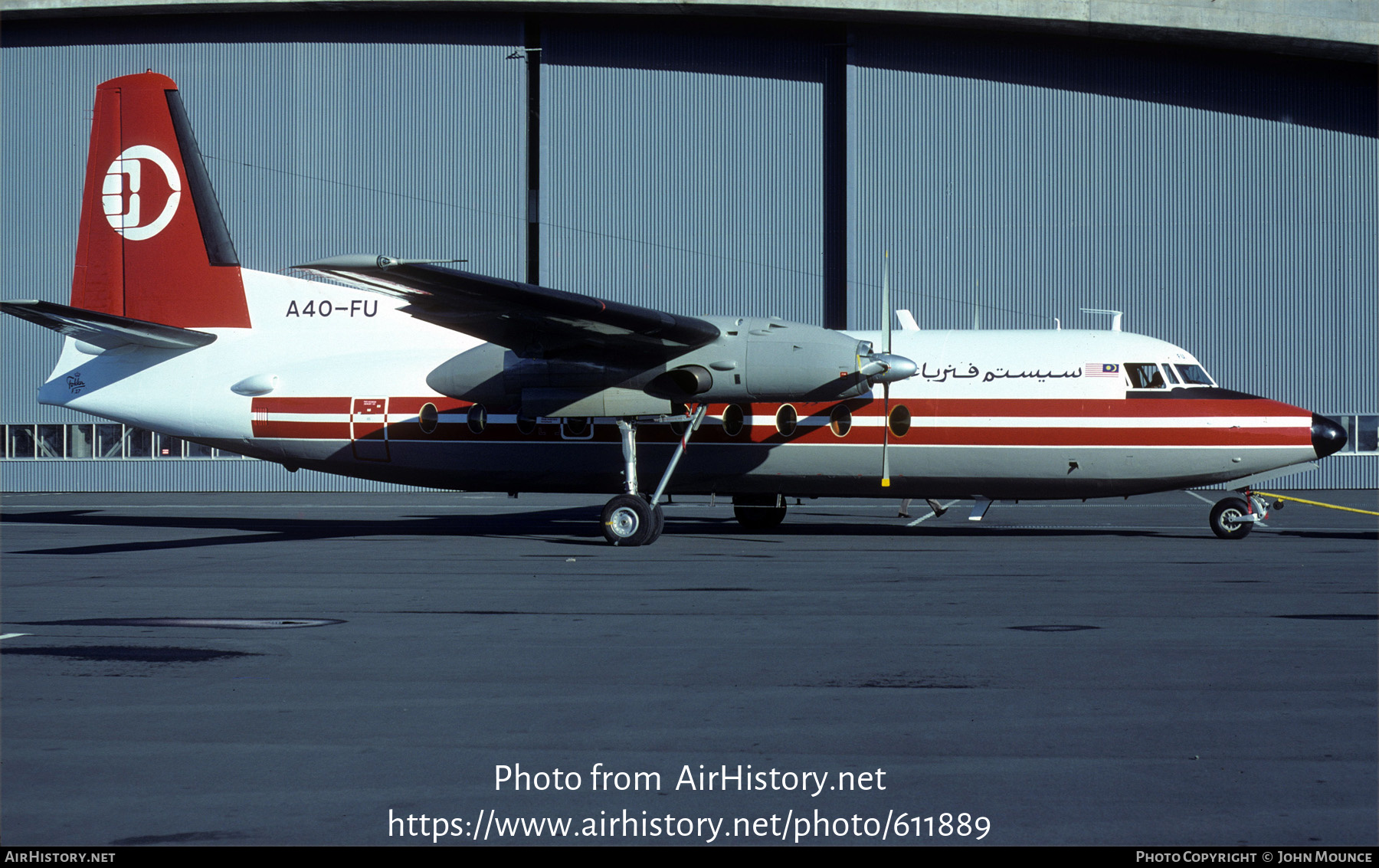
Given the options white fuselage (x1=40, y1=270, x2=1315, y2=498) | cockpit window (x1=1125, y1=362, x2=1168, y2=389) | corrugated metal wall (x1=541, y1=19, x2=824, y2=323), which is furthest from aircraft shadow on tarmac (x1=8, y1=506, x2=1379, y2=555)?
corrugated metal wall (x1=541, y1=19, x2=824, y2=323)

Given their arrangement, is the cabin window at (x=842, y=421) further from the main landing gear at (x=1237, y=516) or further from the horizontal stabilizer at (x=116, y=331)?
the horizontal stabilizer at (x=116, y=331)

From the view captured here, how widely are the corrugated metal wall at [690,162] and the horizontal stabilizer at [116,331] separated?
17.3 m

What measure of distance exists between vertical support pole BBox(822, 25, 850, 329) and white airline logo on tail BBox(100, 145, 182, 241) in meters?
20.0

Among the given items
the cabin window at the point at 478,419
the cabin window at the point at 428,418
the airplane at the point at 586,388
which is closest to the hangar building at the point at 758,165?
the airplane at the point at 586,388

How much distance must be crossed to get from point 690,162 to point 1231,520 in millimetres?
21928

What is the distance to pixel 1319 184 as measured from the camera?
34.8m

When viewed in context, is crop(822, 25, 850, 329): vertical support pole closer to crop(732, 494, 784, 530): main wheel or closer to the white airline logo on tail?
crop(732, 494, 784, 530): main wheel

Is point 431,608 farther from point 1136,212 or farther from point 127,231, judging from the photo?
point 1136,212

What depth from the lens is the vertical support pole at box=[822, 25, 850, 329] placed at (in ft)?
117

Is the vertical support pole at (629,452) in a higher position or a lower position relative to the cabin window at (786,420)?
lower

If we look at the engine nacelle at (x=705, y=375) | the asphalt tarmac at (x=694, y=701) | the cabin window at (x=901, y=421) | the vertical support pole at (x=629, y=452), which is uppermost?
the engine nacelle at (x=705, y=375)

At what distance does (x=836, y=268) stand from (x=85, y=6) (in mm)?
23666

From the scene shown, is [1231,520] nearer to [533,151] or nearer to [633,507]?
[633,507]

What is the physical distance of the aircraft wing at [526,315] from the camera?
48.0 feet
